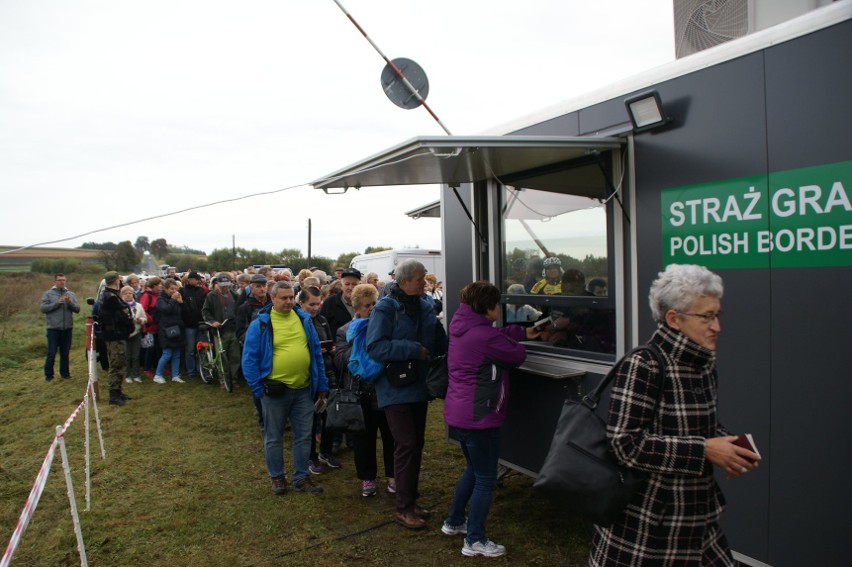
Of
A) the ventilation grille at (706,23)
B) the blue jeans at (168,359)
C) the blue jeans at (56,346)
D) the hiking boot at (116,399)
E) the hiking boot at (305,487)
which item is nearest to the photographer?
the ventilation grille at (706,23)

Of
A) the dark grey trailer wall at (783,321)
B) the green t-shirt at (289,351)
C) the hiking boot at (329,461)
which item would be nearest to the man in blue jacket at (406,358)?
the green t-shirt at (289,351)

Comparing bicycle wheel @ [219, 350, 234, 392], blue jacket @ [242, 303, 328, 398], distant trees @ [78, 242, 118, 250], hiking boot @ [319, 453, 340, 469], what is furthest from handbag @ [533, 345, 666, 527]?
distant trees @ [78, 242, 118, 250]

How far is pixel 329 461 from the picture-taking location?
19.4 ft

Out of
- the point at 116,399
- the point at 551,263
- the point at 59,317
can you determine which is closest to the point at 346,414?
the point at 551,263

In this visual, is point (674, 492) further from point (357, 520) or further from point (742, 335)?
point (357, 520)

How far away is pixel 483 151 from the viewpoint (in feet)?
11.5

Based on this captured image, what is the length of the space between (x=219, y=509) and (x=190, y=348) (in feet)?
20.2

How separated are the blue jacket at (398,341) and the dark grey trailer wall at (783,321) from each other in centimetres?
199

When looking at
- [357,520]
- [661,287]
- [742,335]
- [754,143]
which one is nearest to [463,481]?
[357,520]

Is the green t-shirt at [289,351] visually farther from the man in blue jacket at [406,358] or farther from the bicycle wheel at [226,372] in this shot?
the bicycle wheel at [226,372]

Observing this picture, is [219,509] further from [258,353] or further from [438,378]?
[438,378]

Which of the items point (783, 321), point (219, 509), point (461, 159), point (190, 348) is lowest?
point (219, 509)

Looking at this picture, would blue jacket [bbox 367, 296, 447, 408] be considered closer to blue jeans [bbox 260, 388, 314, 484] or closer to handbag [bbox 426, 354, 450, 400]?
handbag [bbox 426, 354, 450, 400]

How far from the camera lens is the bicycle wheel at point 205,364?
9891 mm
